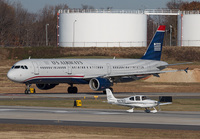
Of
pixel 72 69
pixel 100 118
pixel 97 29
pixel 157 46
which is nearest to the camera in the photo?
pixel 100 118

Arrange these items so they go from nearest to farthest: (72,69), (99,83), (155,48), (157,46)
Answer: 1. (99,83)
2. (72,69)
3. (155,48)
4. (157,46)

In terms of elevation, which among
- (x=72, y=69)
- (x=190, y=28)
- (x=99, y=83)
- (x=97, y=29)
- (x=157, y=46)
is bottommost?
(x=99, y=83)

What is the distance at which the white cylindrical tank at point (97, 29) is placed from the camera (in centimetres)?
13088

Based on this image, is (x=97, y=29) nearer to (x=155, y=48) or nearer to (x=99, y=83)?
(x=155, y=48)

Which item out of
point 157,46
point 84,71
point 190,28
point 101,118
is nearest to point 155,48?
point 157,46

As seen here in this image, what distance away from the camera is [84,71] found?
67062 mm

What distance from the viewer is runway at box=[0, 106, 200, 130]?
36.3 metres

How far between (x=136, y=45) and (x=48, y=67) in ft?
241

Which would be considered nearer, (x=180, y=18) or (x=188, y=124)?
(x=188, y=124)

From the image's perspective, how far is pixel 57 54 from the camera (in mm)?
130125

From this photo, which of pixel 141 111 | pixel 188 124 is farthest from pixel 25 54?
pixel 188 124

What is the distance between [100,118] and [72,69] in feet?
86.5

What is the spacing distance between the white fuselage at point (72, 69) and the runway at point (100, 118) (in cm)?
1499

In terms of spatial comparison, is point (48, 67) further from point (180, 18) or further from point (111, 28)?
point (180, 18)
